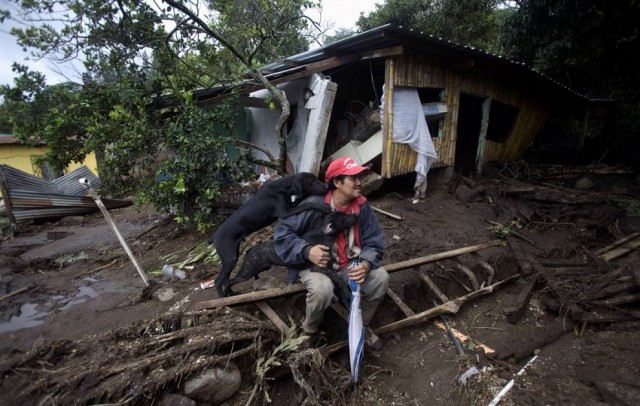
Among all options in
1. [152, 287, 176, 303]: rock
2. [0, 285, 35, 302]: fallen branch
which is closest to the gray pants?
[152, 287, 176, 303]: rock

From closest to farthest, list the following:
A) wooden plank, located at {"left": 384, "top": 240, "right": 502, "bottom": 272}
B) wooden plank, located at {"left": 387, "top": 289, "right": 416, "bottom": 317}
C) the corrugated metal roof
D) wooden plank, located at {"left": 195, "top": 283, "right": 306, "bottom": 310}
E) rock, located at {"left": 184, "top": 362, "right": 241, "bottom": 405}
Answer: rock, located at {"left": 184, "top": 362, "right": 241, "bottom": 405} < wooden plank, located at {"left": 195, "top": 283, "right": 306, "bottom": 310} < wooden plank, located at {"left": 387, "top": 289, "right": 416, "bottom": 317} < wooden plank, located at {"left": 384, "top": 240, "right": 502, "bottom": 272} < the corrugated metal roof

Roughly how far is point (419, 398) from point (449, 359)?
1.78 ft

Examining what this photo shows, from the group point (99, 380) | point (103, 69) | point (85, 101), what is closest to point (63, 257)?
point (85, 101)

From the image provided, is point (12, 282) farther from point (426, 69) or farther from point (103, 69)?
point (426, 69)

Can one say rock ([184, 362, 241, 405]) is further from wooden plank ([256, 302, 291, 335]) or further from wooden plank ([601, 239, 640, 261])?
wooden plank ([601, 239, 640, 261])

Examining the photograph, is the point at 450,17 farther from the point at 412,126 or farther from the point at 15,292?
the point at 15,292

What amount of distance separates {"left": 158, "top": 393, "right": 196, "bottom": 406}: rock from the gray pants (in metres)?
1.03

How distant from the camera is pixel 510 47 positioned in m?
10.3

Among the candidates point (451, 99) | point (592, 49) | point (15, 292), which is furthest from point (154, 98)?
point (592, 49)

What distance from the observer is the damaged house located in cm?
634

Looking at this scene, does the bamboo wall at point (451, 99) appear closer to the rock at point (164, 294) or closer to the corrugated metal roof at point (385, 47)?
the corrugated metal roof at point (385, 47)

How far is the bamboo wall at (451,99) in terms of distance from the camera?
6.50 meters

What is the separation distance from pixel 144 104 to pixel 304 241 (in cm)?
509

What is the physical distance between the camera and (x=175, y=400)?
2279mm
